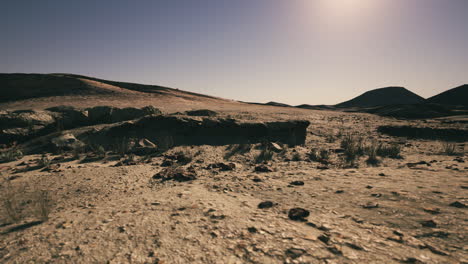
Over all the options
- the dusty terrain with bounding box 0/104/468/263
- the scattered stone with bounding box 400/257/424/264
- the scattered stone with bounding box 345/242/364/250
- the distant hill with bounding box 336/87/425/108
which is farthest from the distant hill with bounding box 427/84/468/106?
the scattered stone with bounding box 345/242/364/250

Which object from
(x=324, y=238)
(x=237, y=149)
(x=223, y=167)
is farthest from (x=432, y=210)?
(x=237, y=149)

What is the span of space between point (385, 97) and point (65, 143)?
82.2 meters

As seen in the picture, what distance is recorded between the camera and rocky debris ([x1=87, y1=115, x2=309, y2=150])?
815 centimetres

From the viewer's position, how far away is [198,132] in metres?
8.62

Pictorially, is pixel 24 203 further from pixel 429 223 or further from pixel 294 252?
pixel 429 223

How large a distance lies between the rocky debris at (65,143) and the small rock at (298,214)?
6988 millimetres

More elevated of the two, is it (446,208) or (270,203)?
(446,208)

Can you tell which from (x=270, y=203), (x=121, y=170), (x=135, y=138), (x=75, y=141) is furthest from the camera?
(x=135, y=138)

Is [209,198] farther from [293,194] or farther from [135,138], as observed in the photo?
[135,138]

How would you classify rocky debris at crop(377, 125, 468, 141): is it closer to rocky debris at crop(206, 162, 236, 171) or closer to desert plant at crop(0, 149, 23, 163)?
rocky debris at crop(206, 162, 236, 171)

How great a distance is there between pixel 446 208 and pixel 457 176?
6.92ft

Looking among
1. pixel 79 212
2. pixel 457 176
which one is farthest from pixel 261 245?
pixel 457 176

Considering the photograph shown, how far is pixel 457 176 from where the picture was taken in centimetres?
430

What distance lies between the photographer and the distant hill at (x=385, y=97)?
6630 centimetres
